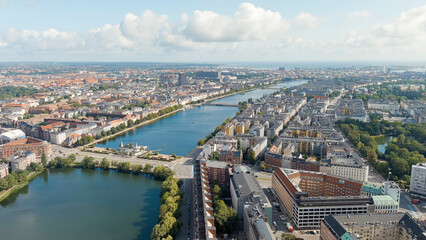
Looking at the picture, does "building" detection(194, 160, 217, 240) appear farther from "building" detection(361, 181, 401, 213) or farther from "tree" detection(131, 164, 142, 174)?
"building" detection(361, 181, 401, 213)

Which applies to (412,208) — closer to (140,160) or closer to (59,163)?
(140,160)

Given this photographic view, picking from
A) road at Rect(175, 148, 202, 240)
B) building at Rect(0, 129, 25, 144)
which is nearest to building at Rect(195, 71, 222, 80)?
building at Rect(0, 129, 25, 144)

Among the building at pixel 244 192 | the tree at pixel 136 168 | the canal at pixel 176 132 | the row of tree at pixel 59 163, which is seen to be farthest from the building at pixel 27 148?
the building at pixel 244 192

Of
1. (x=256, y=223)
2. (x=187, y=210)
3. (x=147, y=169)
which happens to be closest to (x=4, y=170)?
(x=147, y=169)

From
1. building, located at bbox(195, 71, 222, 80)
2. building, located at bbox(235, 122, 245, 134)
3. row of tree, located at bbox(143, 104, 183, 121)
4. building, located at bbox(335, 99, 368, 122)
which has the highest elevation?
building, located at bbox(195, 71, 222, 80)

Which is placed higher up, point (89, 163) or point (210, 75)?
point (210, 75)

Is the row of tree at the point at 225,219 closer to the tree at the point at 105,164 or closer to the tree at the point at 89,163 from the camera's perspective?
the tree at the point at 105,164

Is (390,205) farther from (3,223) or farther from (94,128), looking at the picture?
(94,128)

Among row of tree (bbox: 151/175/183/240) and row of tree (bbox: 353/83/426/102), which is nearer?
row of tree (bbox: 151/175/183/240)
